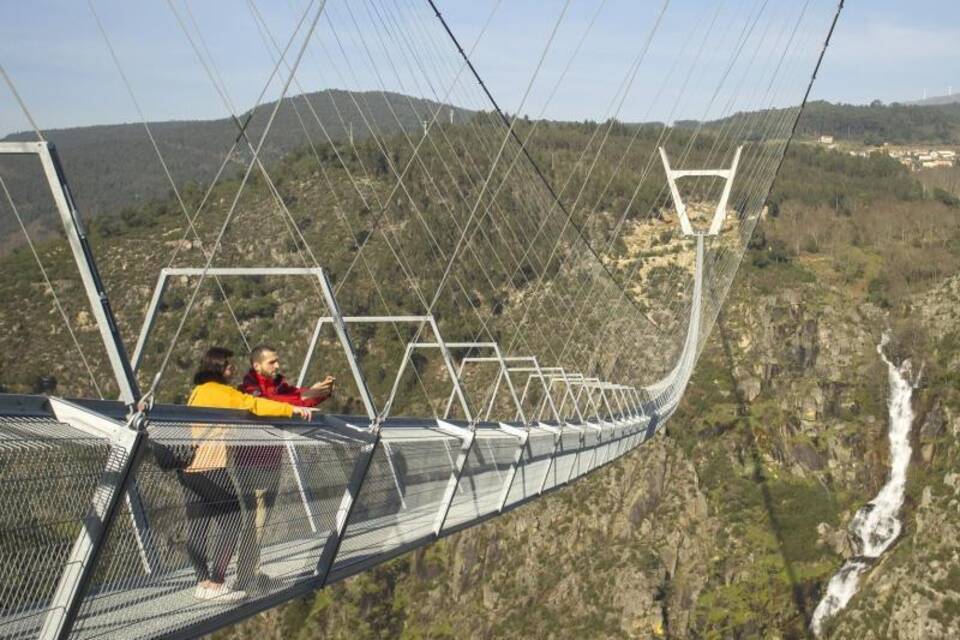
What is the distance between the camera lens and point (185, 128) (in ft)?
299

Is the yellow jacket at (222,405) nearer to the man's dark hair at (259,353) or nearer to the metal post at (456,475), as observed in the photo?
the man's dark hair at (259,353)

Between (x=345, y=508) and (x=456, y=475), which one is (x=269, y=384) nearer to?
(x=345, y=508)

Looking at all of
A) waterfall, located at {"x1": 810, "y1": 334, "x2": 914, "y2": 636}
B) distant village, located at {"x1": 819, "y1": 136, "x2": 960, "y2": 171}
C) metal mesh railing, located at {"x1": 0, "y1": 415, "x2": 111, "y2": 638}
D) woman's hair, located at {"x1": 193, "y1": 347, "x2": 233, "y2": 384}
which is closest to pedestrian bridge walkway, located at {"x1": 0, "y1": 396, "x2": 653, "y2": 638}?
metal mesh railing, located at {"x1": 0, "y1": 415, "x2": 111, "y2": 638}

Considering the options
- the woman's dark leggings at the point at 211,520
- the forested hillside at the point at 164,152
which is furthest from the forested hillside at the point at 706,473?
the woman's dark leggings at the point at 211,520

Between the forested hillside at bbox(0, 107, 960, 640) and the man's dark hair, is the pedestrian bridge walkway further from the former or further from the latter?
the forested hillside at bbox(0, 107, 960, 640)

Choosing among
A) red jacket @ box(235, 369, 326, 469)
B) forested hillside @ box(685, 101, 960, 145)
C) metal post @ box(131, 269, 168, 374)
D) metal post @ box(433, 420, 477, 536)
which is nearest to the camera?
red jacket @ box(235, 369, 326, 469)

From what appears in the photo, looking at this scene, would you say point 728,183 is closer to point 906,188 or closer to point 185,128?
point 906,188

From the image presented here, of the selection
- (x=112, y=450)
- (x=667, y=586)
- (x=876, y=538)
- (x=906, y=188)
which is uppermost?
(x=906, y=188)

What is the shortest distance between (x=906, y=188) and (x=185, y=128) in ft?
159

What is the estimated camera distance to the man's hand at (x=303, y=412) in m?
4.32

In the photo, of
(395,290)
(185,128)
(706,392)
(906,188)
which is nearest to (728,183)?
(706,392)

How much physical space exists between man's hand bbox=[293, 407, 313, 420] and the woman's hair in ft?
0.86

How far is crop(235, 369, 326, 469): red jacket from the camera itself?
4.20 metres

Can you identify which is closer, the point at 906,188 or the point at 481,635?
the point at 481,635
